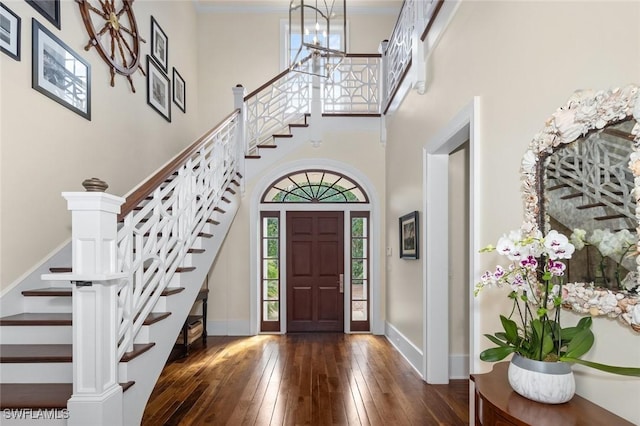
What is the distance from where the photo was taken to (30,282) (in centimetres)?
302

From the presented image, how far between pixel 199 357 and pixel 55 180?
2.57 meters

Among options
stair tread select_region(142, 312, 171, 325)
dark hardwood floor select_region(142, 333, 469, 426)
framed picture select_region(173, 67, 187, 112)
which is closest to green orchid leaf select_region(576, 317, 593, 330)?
dark hardwood floor select_region(142, 333, 469, 426)

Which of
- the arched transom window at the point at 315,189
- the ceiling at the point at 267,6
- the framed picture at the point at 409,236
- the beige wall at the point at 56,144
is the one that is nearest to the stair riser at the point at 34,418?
the beige wall at the point at 56,144

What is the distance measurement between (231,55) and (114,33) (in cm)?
274

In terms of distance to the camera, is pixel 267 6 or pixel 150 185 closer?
pixel 150 185

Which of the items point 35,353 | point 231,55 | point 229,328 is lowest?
point 229,328

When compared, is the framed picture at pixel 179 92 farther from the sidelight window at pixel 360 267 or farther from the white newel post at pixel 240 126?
the sidelight window at pixel 360 267

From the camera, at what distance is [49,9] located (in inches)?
128

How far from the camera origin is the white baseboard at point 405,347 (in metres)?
4.07

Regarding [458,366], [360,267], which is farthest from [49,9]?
[458,366]

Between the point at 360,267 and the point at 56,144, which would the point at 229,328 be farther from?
the point at 56,144

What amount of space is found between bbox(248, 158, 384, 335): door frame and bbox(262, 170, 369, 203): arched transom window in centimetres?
11

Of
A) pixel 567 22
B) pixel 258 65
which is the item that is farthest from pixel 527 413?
pixel 258 65

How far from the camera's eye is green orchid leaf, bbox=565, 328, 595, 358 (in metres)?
1.44
